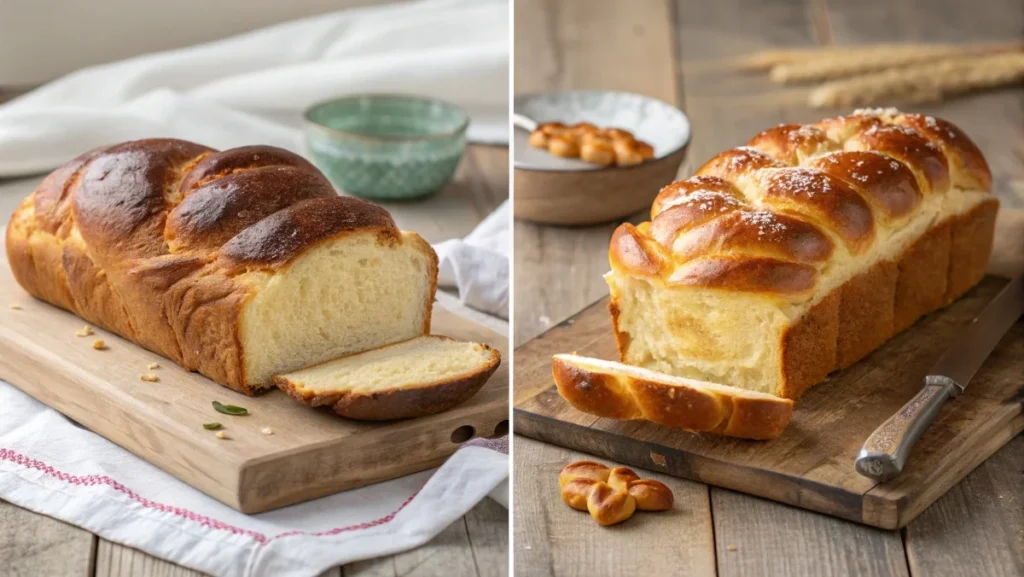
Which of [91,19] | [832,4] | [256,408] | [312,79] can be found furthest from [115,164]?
[832,4]

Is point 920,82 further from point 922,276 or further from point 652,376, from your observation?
point 652,376

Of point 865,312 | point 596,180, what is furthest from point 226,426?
point 596,180

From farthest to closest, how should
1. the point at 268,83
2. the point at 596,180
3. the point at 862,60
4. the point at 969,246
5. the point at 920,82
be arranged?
the point at 862,60
the point at 920,82
the point at 268,83
the point at 596,180
the point at 969,246

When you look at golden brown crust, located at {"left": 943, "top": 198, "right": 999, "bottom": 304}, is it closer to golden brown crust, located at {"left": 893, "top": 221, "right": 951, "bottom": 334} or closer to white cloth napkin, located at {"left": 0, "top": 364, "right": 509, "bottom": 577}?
golden brown crust, located at {"left": 893, "top": 221, "right": 951, "bottom": 334}

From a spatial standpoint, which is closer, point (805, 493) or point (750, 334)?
point (805, 493)

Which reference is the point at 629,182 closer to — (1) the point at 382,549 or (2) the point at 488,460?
(2) the point at 488,460

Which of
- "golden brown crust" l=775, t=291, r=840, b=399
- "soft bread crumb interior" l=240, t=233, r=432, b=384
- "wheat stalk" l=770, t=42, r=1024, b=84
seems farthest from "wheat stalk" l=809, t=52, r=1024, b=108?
"soft bread crumb interior" l=240, t=233, r=432, b=384
